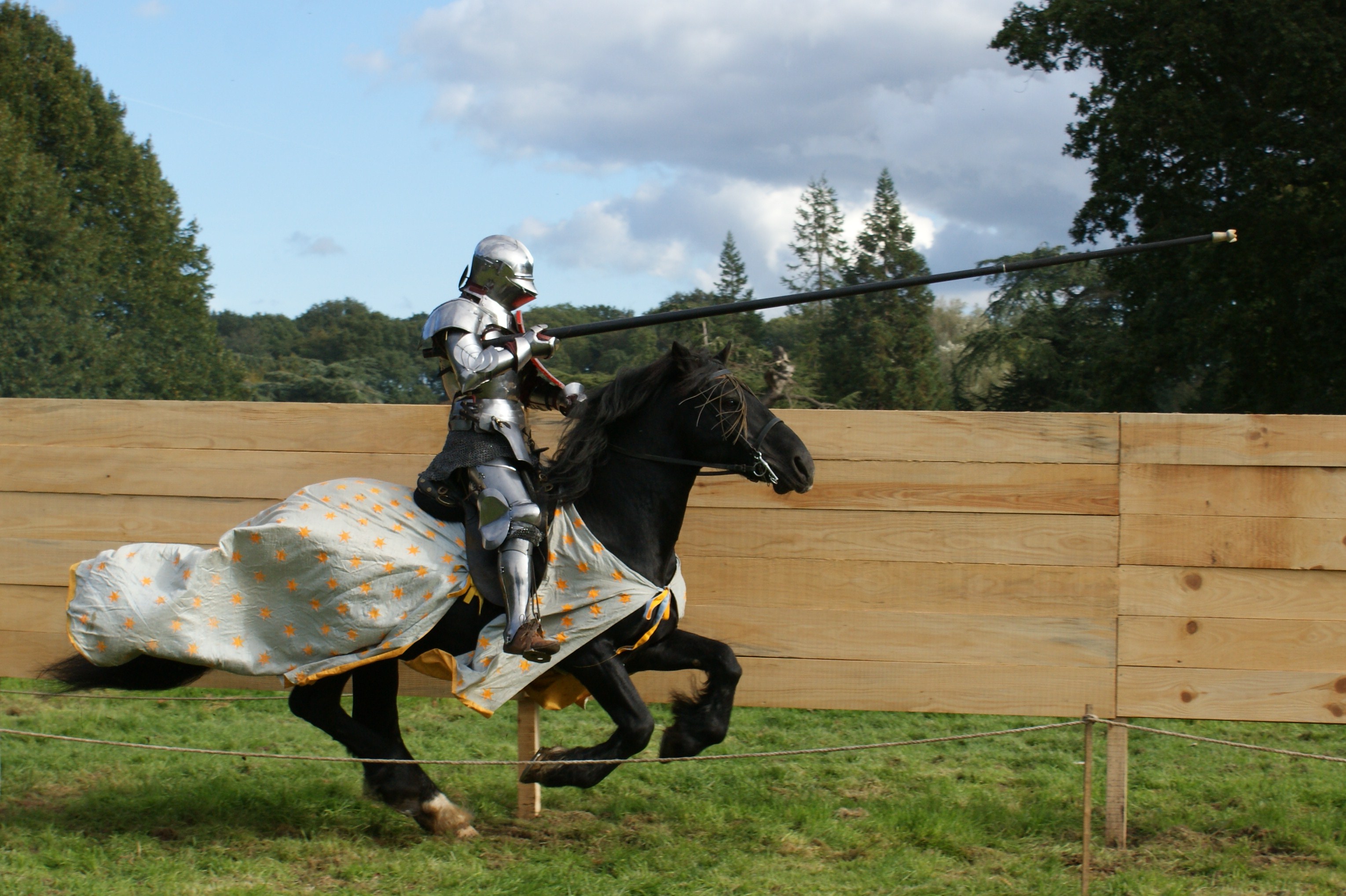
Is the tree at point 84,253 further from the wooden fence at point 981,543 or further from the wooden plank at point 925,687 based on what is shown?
the wooden plank at point 925,687

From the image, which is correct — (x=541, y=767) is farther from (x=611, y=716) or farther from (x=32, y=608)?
(x=32, y=608)

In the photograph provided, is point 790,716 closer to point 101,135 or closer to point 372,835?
point 372,835

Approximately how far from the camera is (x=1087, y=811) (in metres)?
3.57

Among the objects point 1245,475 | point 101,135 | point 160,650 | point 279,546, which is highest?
point 101,135

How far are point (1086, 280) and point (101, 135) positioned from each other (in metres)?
22.0

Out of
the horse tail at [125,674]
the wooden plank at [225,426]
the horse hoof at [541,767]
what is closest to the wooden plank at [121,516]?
the wooden plank at [225,426]

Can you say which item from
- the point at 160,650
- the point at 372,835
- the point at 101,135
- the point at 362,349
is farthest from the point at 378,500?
the point at 362,349

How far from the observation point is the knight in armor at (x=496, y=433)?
3.59 m

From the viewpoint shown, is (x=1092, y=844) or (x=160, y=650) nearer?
(x=160, y=650)

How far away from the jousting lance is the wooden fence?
0.64 metres

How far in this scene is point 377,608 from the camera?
12.4ft

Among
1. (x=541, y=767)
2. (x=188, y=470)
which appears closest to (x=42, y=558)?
(x=188, y=470)

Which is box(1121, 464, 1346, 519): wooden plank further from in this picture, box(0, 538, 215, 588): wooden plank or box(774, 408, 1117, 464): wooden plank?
box(0, 538, 215, 588): wooden plank

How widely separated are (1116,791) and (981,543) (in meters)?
1.01
